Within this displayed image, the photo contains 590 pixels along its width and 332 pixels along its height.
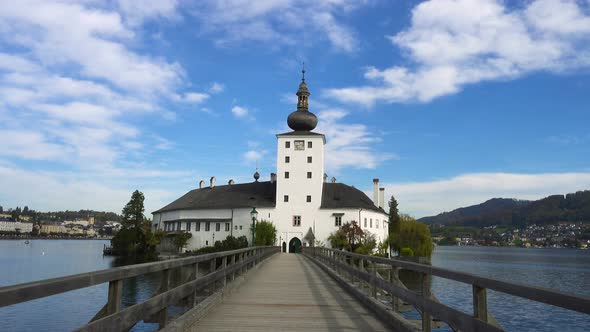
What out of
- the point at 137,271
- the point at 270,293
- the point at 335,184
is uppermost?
the point at 335,184

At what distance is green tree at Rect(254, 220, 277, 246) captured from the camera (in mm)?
59688

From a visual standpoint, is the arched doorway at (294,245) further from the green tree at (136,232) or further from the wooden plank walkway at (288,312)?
the wooden plank walkway at (288,312)

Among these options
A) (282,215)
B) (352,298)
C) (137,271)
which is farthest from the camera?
(282,215)

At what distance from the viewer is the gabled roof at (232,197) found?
65875mm

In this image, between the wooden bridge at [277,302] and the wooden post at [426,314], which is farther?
the wooden post at [426,314]

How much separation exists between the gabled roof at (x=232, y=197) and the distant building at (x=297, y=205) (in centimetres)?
14

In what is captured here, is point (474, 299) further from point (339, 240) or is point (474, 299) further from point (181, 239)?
point (181, 239)

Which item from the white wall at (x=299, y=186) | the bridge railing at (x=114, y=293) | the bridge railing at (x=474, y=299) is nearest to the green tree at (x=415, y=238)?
the white wall at (x=299, y=186)

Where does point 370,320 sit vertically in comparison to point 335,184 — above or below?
below

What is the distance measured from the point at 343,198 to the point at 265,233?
1160cm

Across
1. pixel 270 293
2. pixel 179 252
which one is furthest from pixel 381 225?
pixel 270 293

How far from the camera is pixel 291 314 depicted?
28.2ft

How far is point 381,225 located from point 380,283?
60245 mm

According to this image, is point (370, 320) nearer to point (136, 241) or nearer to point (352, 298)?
point (352, 298)
